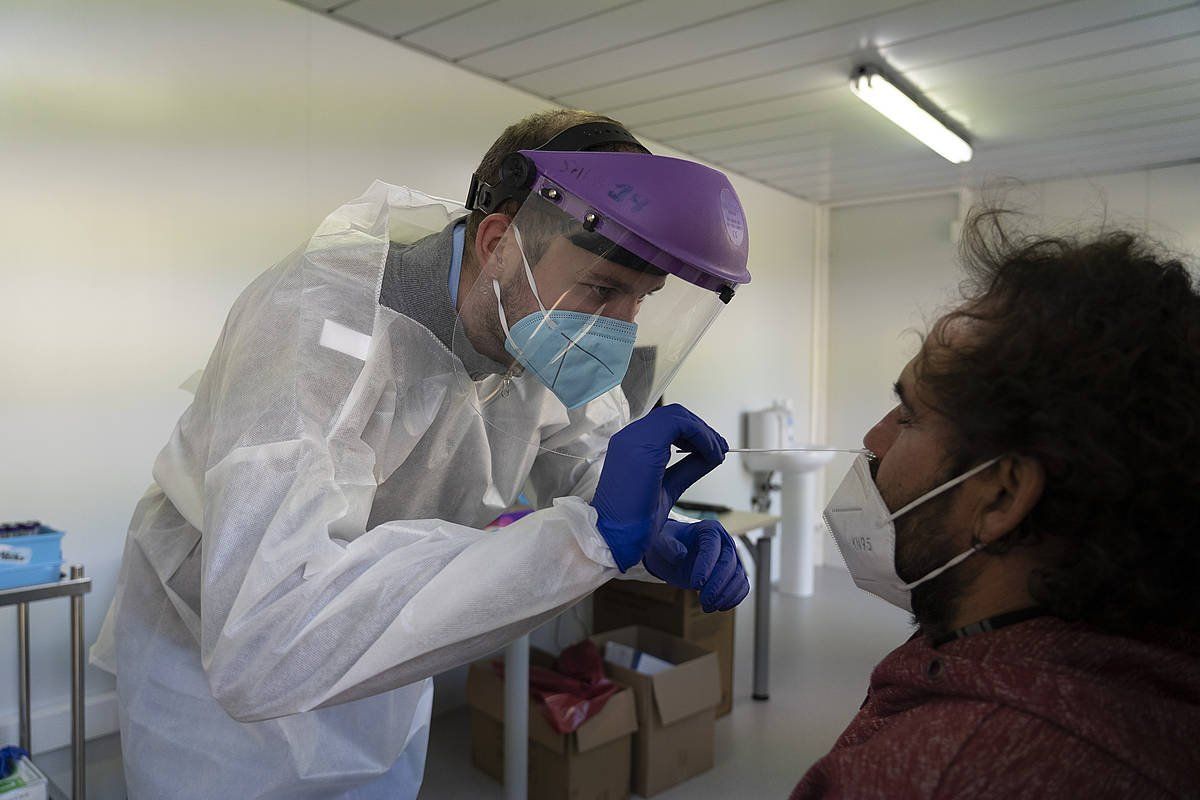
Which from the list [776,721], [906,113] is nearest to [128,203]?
[906,113]

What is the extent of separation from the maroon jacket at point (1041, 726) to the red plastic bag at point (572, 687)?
158cm

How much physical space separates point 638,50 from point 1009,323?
2.15 metres

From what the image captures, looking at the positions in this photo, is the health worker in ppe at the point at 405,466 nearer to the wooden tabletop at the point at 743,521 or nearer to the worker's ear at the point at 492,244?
the worker's ear at the point at 492,244

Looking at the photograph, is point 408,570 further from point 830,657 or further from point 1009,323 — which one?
point 830,657

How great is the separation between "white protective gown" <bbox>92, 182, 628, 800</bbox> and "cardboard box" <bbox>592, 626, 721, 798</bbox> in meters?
1.17

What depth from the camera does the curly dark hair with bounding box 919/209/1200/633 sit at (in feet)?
2.41

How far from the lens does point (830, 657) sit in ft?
12.5

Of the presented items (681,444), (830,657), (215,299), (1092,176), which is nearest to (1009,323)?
(681,444)

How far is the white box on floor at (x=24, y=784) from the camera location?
169 centimetres

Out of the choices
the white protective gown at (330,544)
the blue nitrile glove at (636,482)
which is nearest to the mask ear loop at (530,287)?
the white protective gown at (330,544)

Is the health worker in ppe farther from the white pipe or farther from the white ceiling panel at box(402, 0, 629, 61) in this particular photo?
the white pipe

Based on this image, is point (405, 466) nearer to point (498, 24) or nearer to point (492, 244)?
point (492, 244)

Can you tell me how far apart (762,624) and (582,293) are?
2511 mm

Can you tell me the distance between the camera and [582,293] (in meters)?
1.14
